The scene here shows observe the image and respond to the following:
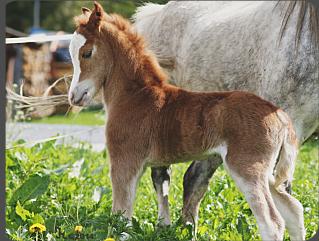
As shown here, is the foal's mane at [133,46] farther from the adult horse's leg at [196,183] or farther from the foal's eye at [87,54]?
the adult horse's leg at [196,183]

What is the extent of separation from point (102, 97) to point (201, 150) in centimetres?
69

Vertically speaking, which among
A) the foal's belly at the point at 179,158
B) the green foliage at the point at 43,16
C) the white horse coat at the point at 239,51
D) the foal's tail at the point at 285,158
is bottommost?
the green foliage at the point at 43,16

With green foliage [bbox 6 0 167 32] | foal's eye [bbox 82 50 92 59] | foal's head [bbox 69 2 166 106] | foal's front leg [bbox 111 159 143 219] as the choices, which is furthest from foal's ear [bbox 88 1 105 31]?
green foliage [bbox 6 0 167 32]

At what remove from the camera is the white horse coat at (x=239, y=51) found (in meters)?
3.93

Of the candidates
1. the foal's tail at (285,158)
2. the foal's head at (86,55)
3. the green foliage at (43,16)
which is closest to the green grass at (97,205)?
the foal's head at (86,55)

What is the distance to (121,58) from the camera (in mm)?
3691

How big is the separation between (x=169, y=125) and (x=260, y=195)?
60cm

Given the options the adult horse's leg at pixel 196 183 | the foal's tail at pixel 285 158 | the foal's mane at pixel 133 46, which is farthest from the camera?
the adult horse's leg at pixel 196 183

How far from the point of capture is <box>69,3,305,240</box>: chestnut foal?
323cm

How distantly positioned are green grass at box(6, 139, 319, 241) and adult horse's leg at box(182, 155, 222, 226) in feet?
0.49

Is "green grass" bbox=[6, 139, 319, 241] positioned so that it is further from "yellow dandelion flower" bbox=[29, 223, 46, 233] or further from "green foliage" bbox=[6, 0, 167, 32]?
"green foliage" bbox=[6, 0, 167, 32]

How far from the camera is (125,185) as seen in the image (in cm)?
348

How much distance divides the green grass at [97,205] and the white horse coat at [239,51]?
767 millimetres

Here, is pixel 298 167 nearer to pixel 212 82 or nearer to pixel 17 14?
pixel 212 82
